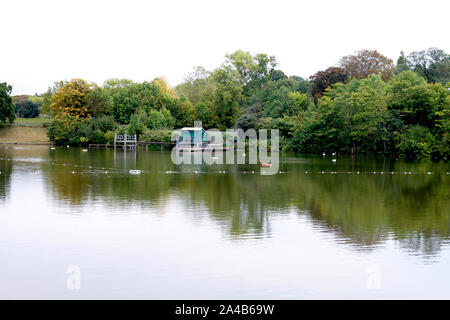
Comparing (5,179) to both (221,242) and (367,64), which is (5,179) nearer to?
(221,242)

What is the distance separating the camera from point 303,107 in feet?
176

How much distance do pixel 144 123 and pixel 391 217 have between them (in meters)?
45.1

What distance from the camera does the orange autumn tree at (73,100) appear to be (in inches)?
2282

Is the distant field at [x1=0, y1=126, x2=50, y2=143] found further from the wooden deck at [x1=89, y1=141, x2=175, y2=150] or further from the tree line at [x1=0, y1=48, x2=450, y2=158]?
the wooden deck at [x1=89, y1=141, x2=175, y2=150]

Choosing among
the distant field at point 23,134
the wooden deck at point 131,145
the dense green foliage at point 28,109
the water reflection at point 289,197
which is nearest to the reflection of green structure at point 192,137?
the wooden deck at point 131,145

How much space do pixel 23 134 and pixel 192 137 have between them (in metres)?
26.5

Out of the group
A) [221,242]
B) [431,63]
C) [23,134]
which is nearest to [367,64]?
[431,63]

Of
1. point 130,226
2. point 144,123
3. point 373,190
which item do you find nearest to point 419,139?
point 373,190

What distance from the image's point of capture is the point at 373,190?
17.9m

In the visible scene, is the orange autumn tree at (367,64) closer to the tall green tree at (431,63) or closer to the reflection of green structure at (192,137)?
the tall green tree at (431,63)

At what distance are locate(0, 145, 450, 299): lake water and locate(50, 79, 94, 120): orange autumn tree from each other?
1629 inches

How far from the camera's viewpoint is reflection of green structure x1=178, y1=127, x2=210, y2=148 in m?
47.5

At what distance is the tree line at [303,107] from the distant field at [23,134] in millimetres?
1659
